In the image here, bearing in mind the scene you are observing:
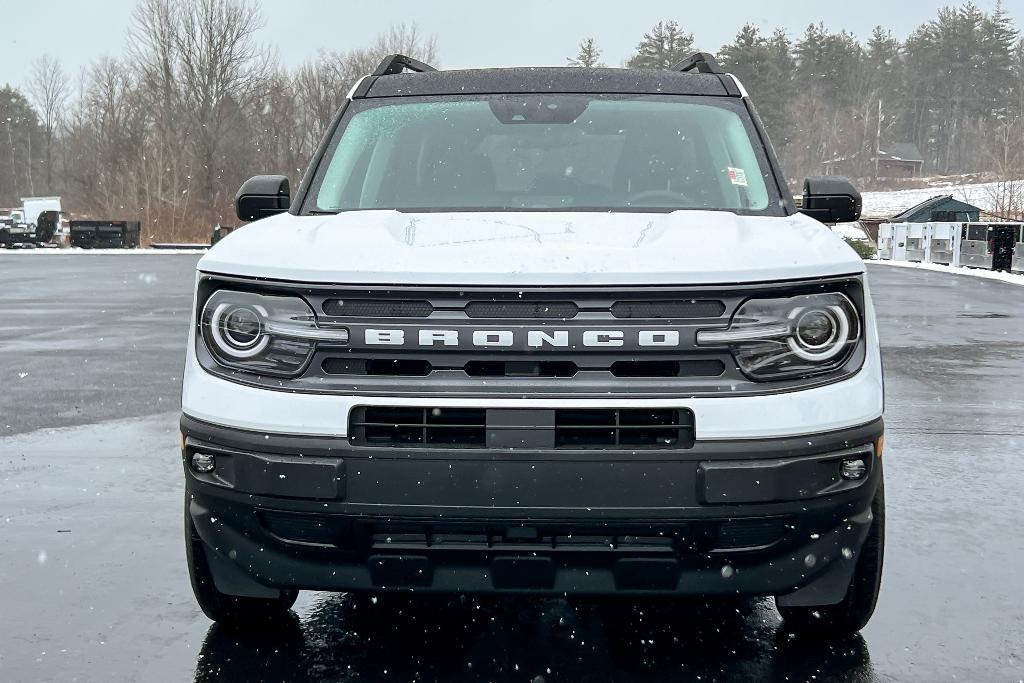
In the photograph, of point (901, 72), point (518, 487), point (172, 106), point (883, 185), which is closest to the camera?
point (518, 487)

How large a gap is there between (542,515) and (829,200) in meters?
2.25

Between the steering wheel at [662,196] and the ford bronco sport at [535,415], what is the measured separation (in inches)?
35.0

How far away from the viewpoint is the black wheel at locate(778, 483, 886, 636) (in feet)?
11.0

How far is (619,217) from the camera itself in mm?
3656

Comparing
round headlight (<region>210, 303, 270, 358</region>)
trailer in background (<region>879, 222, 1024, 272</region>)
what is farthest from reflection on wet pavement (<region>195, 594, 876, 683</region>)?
trailer in background (<region>879, 222, 1024, 272</region>)

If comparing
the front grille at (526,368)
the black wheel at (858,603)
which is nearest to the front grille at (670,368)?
the front grille at (526,368)

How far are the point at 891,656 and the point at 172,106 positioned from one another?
64068mm

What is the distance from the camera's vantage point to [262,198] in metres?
4.63

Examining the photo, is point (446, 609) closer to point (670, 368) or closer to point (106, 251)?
point (670, 368)

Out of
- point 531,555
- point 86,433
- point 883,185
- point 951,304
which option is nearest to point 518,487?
point 531,555

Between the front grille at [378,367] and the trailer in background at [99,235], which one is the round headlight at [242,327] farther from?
the trailer in background at [99,235]

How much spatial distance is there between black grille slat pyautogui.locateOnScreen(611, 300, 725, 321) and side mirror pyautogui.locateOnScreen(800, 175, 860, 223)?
1.79m

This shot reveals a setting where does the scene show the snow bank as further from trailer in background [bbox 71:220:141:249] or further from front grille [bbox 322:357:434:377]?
front grille [bbox 322:357:434:377]

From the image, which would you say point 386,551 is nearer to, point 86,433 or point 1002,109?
point 86,433
